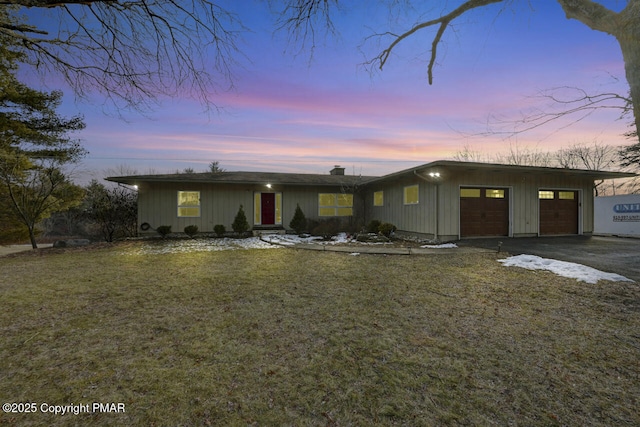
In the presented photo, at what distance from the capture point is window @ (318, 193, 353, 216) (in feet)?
47.8

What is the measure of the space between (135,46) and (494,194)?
11913 millimetres

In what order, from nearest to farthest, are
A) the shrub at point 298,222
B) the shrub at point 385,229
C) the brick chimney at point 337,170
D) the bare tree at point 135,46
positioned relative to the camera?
the bare tree at point 135,46
the shrub at point 385,229
the shrub at point 298,222
the brick chimney at point 337,170

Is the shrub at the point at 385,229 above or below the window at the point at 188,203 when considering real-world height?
below

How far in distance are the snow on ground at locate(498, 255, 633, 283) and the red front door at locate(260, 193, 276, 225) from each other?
10086mm

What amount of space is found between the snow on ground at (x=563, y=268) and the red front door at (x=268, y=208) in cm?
1009

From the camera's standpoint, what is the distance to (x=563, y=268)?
Answer: 18.9ft

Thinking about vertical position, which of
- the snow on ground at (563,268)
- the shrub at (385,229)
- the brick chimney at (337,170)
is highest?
the brick chimney at (337,170)

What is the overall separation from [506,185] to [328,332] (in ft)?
36.1

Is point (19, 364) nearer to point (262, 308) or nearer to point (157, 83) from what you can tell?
point (262, 308)

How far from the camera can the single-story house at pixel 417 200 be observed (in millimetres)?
10250

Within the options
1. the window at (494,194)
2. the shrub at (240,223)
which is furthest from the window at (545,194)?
the shrub at (240,223)

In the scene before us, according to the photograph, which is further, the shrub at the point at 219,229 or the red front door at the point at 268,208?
the red front door at the point at 268,208

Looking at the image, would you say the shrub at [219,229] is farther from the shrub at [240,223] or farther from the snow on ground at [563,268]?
the snow on ground at [563,268]


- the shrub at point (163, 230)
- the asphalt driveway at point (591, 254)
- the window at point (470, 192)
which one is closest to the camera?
the asphalt driveway at point (591, 254)
